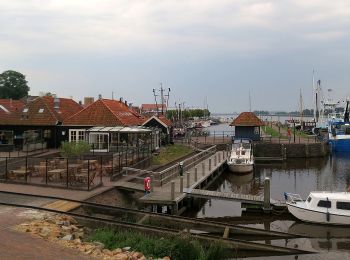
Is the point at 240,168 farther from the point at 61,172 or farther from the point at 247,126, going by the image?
the point at 61,172

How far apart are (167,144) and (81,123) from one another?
14.5m

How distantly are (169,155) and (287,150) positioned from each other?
19907 mm

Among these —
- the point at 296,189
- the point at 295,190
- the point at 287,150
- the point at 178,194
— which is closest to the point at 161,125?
the point at 287,150

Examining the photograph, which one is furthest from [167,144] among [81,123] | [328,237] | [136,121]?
[328,237]

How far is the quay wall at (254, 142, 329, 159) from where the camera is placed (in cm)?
5791

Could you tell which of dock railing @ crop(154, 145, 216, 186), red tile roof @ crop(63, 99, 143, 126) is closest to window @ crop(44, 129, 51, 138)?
red tile roof @ crop(63, 99, 143, 126)

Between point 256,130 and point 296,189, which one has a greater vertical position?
point 256,130

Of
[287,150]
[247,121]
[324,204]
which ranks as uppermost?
[247,121]

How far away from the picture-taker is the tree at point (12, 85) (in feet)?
Answer: 346

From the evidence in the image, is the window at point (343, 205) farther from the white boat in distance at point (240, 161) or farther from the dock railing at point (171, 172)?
the white boat in distance at point (240, 161)

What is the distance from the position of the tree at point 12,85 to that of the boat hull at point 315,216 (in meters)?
91.9

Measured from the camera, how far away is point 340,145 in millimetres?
64375

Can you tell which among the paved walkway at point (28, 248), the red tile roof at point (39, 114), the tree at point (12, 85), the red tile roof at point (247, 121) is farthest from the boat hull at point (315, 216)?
the tree at point (12, 85)

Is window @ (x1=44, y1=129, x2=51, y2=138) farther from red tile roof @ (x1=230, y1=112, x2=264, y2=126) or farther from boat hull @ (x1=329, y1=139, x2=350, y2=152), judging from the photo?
boat hull @ (x1=329, y1=139, x2=350, y2=152)
